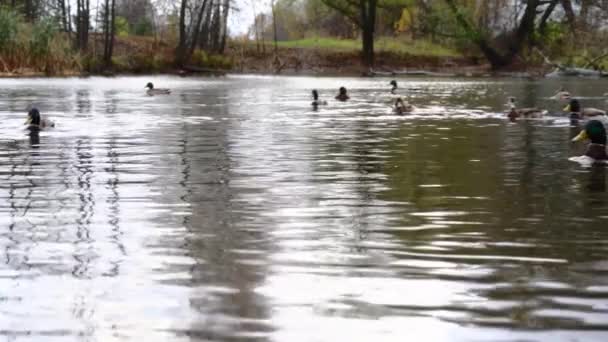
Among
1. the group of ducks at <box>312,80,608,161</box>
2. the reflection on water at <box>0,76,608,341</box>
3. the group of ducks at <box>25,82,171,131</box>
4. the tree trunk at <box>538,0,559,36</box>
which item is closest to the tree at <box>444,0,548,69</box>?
the tree trunk at <box>538,0,559,36</box>

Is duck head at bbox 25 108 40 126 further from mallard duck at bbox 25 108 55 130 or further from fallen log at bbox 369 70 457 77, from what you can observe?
fallen log at bbox 369 70 457 77

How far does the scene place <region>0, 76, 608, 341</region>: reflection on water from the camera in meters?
5.29

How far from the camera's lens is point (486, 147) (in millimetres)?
15180

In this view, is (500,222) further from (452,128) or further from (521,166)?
(452,128)

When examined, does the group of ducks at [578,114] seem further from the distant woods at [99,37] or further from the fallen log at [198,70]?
the fallen log at [198,70]

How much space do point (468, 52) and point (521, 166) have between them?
202 ft

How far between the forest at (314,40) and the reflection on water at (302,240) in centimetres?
3359

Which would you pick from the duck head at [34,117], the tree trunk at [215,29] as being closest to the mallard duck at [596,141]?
the duck head at [34,117]

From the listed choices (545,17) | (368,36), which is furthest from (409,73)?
(545,17)

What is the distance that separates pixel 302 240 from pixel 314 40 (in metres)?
75.8

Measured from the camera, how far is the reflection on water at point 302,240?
17.4 ft

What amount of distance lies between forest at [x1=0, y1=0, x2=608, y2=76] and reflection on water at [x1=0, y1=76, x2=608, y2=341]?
33.6 metres

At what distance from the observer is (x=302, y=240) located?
7.49 metres

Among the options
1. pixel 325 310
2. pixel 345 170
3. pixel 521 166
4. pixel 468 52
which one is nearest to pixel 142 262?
pixel 325 310
